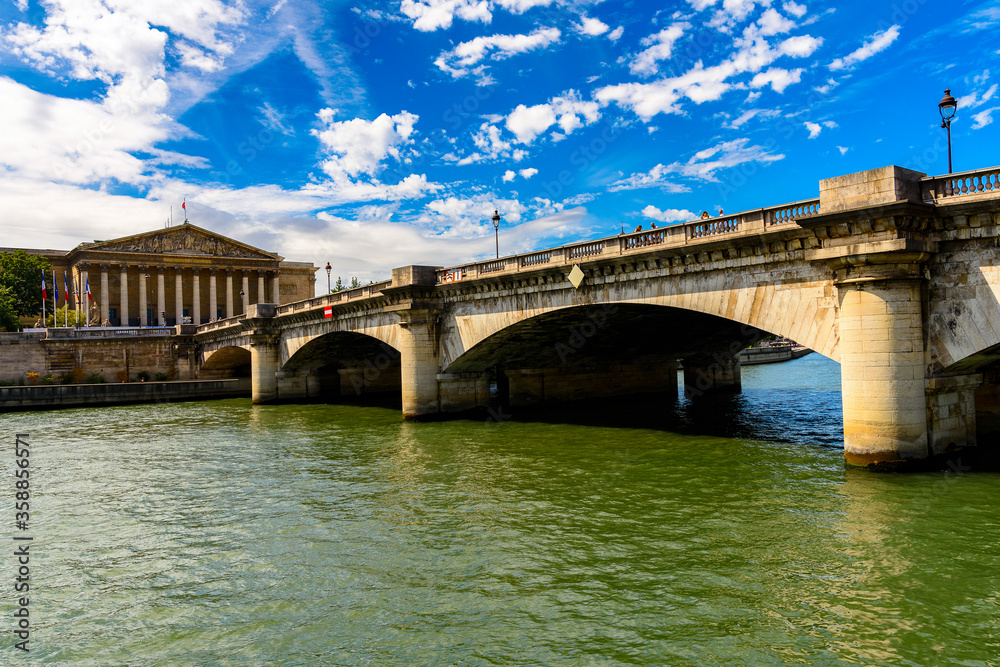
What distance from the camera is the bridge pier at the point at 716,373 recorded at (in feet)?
147

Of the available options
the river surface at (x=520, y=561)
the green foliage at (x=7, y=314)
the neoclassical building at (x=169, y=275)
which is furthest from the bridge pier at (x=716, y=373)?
the neoclassical building at (x=169, y=275)

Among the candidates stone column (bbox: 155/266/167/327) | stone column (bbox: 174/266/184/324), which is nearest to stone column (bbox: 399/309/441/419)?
stone column (bbox: 155/266/167/327)

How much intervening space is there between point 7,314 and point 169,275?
2908 centimetres

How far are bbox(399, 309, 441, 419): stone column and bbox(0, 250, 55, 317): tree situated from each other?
7267cm

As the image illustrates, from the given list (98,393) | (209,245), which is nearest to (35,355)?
(98,393)

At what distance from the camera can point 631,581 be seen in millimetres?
10945

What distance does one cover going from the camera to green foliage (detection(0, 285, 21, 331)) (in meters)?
72.2

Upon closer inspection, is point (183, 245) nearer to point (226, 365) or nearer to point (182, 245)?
point (182, 245)

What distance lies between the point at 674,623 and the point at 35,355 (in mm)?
67433

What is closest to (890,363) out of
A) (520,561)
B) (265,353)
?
(520,561)

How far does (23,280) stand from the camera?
3280 inches

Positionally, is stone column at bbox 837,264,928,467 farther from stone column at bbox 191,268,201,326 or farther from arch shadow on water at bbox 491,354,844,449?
stone column at bbox 191,268,201,326

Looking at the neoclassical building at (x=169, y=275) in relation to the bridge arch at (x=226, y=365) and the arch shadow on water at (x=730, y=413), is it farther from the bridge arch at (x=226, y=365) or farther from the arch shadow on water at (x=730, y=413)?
the arch shadow on water at (x=730, y=413)

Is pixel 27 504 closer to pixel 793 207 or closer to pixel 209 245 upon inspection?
pixel 793 207
